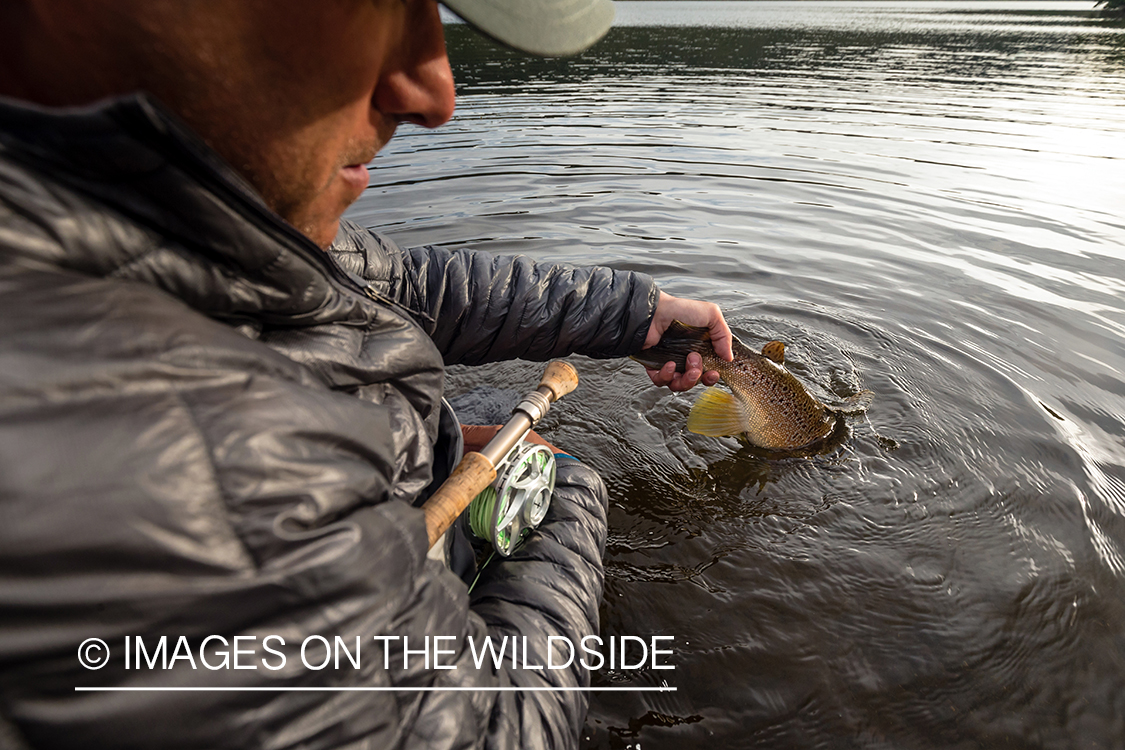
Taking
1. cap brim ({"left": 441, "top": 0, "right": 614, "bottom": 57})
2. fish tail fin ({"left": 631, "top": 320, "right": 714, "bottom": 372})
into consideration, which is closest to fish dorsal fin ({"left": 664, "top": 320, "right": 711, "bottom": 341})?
fish tail fin ({"left": 631, "top": 320, "right": 714, "bottom": 372})

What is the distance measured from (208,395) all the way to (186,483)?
5.5 inches

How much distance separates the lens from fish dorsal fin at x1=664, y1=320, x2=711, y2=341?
3.31m

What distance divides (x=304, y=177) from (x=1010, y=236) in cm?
888

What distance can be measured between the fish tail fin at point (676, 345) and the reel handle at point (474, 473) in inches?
41.4

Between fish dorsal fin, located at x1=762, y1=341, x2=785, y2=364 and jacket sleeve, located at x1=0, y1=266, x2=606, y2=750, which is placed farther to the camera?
fish dorsal fin, located at x1=762, y1=341, x2=785, y2=364

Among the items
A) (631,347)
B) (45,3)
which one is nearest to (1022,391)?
(631,347)

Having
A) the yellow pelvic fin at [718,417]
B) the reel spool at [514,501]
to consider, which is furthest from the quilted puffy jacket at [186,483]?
the yellow pelvic fin at [718,417]

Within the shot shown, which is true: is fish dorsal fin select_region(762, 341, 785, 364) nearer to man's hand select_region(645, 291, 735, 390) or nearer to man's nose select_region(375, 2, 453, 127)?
man's hand select_region(645, 291, 735, 390)

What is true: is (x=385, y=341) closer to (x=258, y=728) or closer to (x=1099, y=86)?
(x=258, y=728)

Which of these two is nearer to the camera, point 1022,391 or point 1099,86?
point 1022,391

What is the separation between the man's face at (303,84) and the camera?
94cm

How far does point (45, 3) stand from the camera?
83cm

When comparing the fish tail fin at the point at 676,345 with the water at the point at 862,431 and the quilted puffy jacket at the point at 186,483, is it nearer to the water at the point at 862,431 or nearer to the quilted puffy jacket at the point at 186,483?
the water at the point at 862,431

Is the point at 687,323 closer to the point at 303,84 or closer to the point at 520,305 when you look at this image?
the point at 520,305
